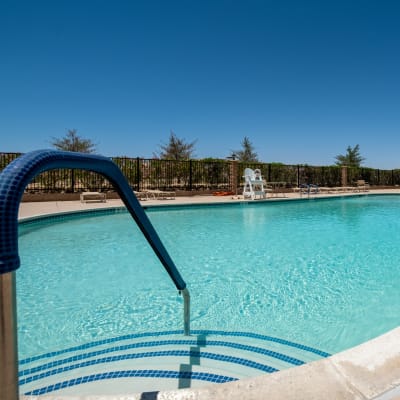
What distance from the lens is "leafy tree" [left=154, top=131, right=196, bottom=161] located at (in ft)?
112

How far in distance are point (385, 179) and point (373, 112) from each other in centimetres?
609

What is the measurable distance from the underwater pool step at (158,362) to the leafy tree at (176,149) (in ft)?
105

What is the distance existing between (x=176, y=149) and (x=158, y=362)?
1294 inches

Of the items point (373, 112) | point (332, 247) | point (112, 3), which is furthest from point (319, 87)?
point (332, 247)

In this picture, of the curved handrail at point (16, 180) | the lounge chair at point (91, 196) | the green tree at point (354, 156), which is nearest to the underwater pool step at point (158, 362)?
the curved handrail at point (16, 180)

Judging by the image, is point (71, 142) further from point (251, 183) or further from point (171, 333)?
point (171, 333)

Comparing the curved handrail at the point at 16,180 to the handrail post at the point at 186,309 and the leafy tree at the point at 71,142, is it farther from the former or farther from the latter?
the leafy tree at the point at 71,142

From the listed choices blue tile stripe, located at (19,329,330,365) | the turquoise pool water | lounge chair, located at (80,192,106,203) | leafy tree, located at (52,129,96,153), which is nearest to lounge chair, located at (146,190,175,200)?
lounge chair, located at (80,192,106,203)

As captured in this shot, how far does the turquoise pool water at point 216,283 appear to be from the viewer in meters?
3.01

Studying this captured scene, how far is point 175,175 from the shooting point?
54.3 ft

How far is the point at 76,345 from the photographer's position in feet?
8.70

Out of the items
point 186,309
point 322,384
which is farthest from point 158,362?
point 322,384

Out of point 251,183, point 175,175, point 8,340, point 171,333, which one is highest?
point 175,175

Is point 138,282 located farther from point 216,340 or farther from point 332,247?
point 332,247
